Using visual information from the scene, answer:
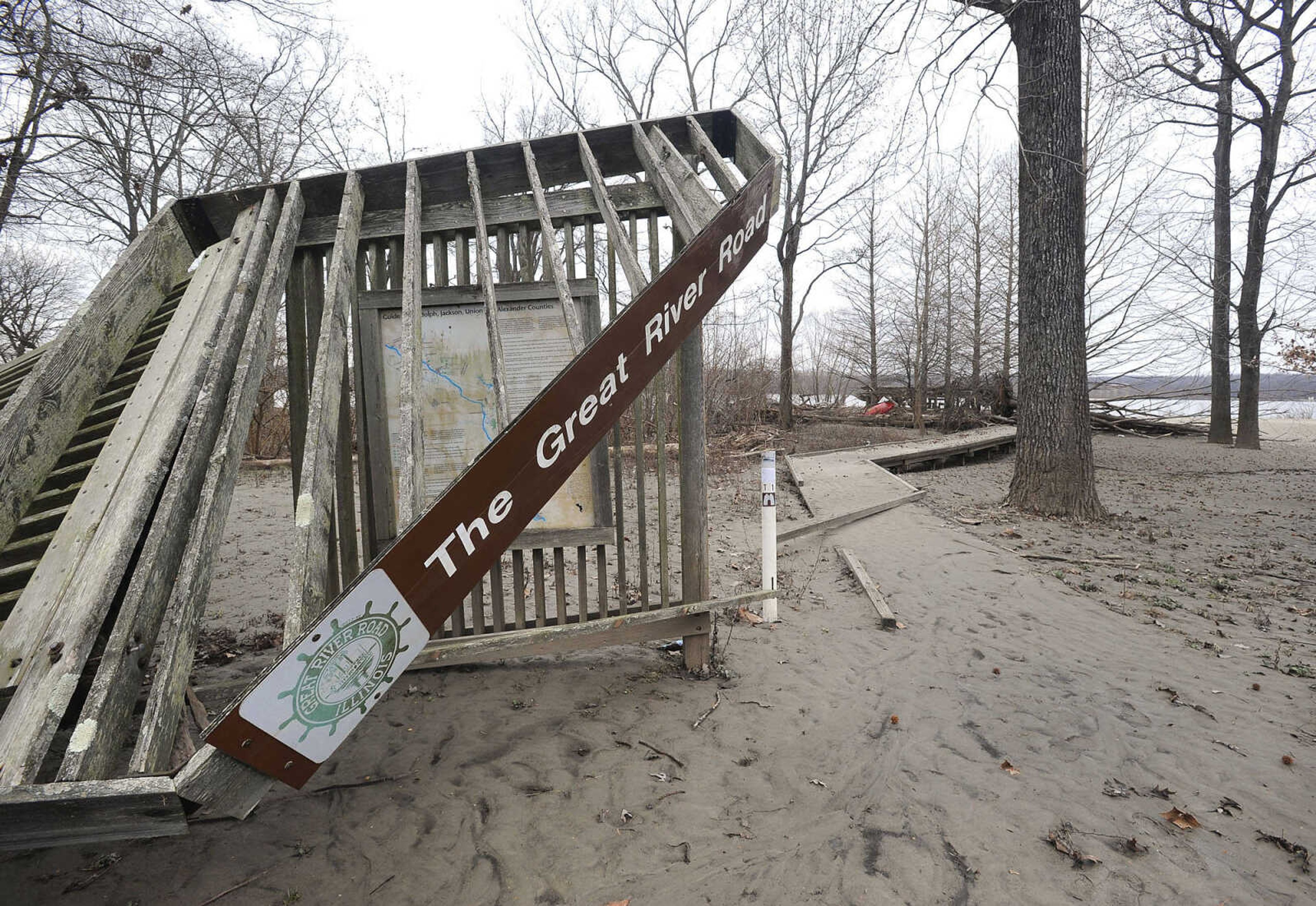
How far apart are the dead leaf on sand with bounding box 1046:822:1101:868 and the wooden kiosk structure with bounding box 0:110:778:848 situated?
6.04 feet

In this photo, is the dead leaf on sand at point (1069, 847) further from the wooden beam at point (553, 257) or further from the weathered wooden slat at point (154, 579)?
the weathered wooden slat at point (154, 579)

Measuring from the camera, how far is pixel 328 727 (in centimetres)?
172

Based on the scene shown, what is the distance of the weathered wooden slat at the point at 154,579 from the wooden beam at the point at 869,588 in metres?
4.31

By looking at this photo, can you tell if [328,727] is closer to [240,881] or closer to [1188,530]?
[240,881]

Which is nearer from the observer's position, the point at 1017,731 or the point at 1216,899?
the point at 1216,899

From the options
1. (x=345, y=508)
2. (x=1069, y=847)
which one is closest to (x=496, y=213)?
(x=345, y=508)

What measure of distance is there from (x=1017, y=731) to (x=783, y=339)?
17.5 m

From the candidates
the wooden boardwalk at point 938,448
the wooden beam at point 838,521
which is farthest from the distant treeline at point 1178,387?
the wooden beam at point 838,521

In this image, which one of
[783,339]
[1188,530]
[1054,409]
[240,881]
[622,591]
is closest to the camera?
[240,881]

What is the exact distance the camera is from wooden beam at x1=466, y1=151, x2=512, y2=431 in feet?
8.55

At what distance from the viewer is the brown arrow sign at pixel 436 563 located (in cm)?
162

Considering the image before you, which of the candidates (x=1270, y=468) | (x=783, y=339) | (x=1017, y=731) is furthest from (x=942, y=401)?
(x=1017, y=731)

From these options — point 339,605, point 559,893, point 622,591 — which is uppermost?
point 339,605

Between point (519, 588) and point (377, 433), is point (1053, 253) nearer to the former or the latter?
point (519, 588)
